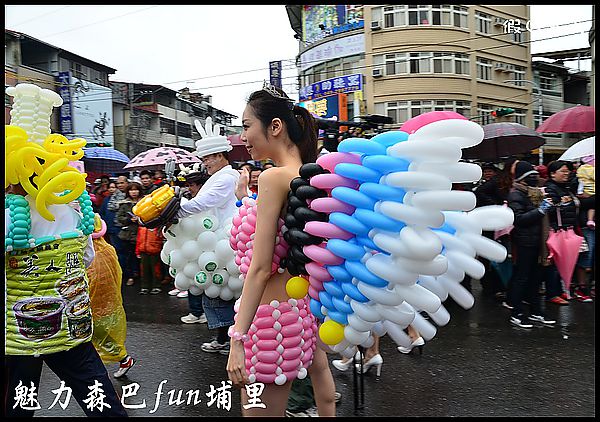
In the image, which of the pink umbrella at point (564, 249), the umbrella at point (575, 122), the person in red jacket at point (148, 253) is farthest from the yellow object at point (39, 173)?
the umbrella at point (575, 122)

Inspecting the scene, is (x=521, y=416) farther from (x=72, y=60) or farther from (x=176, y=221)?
(x=72, y=60)

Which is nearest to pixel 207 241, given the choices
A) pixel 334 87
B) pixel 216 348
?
pixel 216 348

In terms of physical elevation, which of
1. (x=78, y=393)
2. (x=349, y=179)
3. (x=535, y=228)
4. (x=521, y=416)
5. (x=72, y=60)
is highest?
(x=72, y=60)

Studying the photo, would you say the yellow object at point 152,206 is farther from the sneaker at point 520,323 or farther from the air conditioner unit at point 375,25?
the air conditioner unit at point 375,25

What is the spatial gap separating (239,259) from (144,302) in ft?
17.0

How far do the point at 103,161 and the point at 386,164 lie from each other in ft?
35.4

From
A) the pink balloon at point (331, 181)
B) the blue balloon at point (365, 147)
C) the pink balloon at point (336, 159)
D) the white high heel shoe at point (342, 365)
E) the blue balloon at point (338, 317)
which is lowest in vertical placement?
the white high heel shoe at point (342, 365)

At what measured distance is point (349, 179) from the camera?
6.39 ft

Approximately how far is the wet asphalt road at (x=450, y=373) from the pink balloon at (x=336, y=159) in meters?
2.16

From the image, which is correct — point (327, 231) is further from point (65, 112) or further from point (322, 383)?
point (65, 112)

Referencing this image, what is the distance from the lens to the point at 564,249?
608 centimetres

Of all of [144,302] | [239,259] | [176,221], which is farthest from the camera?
[144,302]

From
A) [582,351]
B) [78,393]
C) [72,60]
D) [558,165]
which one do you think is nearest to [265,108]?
[78,393]

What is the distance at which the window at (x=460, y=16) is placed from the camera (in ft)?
95.6
